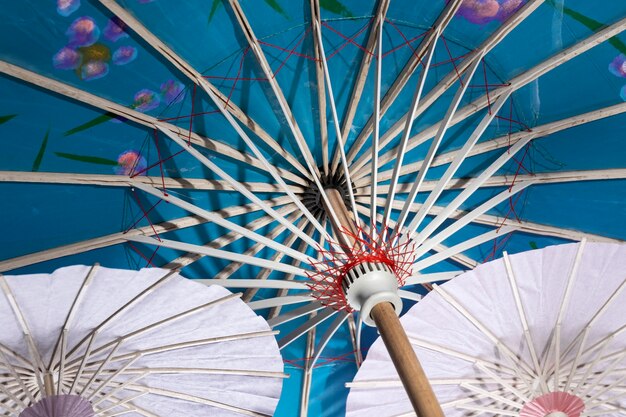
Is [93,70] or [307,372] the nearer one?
[93,70]

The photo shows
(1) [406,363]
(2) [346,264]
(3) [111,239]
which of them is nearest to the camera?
(1) [406,363]

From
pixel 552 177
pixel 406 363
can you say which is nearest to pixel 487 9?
pixel 552 177

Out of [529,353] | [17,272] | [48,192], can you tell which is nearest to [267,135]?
[48,192]

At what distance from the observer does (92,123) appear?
9.89m

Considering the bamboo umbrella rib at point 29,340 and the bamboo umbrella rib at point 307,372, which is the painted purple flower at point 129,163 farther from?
the bamboo umbrella rib at point 307,372

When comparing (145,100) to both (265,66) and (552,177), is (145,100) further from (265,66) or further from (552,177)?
(552,177)

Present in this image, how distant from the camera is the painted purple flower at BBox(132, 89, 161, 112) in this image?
9.92 metres

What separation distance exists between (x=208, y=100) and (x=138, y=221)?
228 cm

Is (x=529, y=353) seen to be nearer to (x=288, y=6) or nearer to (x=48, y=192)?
(x=288, y=6)

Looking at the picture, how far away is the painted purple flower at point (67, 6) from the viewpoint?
28.9 feet

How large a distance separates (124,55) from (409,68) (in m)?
4.03

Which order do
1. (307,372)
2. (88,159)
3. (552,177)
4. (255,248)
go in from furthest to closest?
1. (307,372)
2. (255,248)
3. (552,177)
4. (88,159)

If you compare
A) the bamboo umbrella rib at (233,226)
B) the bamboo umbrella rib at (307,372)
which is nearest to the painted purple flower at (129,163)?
the bamboo umbrella rib at (233,226)

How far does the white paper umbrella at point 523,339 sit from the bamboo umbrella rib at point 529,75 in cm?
262
